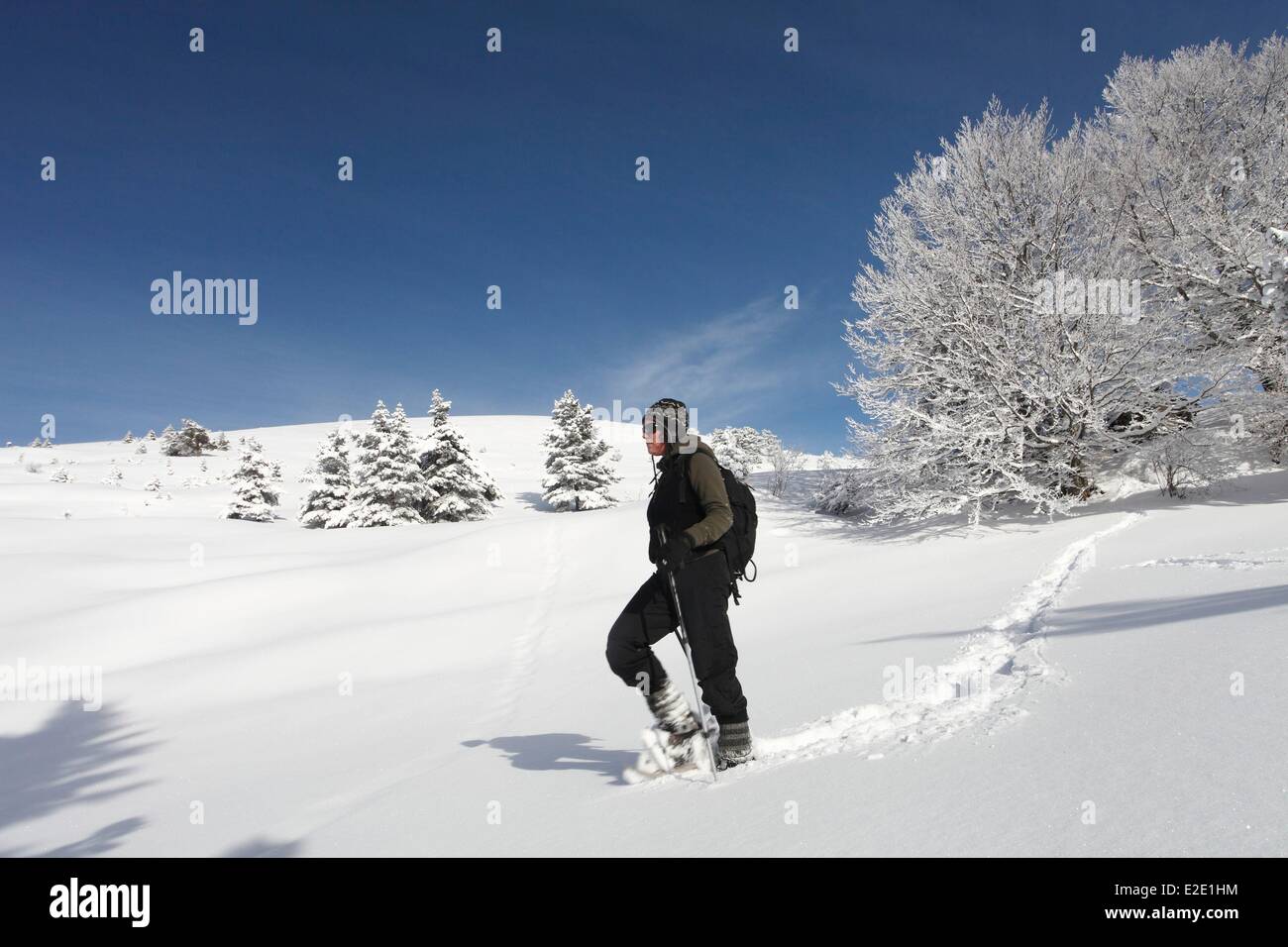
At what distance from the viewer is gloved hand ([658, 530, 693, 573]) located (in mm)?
3290

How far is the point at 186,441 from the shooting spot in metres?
45.3

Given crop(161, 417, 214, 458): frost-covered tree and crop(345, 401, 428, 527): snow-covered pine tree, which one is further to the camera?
crop(161, 417, 214, 458): frost-covered tree

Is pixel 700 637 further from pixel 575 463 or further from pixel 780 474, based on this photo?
pixel 575 463

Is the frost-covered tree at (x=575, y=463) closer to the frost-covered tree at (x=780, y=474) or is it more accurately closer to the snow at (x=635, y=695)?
the frost-covered tree at (x=780, y=474)

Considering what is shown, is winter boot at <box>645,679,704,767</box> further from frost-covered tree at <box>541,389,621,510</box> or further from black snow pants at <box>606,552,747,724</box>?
frost-covered tree at <box>541,389,621,510</box>

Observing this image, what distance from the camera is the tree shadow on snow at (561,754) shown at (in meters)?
3.86

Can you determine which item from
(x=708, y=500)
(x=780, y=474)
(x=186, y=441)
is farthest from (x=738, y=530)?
(x=186, y=441)

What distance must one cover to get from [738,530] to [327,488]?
98.4ft

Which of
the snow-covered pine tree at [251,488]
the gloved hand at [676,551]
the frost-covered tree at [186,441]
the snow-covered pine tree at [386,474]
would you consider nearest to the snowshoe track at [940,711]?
the gloved hand at [676,551]

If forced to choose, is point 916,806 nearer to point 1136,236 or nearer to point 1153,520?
point 1153,520

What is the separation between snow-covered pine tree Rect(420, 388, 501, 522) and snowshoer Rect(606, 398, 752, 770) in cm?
2636

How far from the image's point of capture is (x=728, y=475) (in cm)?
366

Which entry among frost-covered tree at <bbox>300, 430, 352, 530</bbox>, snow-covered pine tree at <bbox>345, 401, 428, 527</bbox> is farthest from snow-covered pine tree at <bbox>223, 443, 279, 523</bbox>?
snow-covered pine tree at <bbox>345, 401, 428, 527</bbox>

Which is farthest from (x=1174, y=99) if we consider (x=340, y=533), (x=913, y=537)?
(x=340, y=533)
